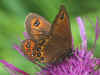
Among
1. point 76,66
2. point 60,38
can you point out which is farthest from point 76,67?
point 60,38

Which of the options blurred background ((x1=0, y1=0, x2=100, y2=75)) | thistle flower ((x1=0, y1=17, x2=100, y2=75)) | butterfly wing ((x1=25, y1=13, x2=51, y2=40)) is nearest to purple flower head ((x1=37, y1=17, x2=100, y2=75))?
thistle flower ((x1=0, y1=17, x2=100, y2=75))

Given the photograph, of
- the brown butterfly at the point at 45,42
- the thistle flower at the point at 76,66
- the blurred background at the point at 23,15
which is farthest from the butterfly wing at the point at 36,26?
the blurred background at the point at 23,15

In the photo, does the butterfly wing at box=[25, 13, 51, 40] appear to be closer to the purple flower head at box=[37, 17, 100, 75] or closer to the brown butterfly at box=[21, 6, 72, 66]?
the brown butterfly at box=[21, 6, 72, 66]

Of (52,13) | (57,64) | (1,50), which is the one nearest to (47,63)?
(57,64)

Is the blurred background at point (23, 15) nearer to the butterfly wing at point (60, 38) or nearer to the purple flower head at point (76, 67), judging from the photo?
the purple flower head at point (76, 67)

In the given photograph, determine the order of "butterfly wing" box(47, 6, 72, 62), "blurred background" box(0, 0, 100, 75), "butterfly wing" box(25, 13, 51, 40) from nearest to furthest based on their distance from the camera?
"butterfly wing" box(47, 6, 72, 62)
"butterfly wing" box(25, 13, 51, 40)
"blurred background" box(0, 0, 100, 75)

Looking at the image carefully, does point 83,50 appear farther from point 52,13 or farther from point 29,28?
point 52,13

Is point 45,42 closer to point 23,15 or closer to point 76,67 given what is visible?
point 76,67

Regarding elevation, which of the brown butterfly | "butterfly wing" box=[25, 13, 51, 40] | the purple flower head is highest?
"butterfly wing" box=[25, 13, 51, 40]
